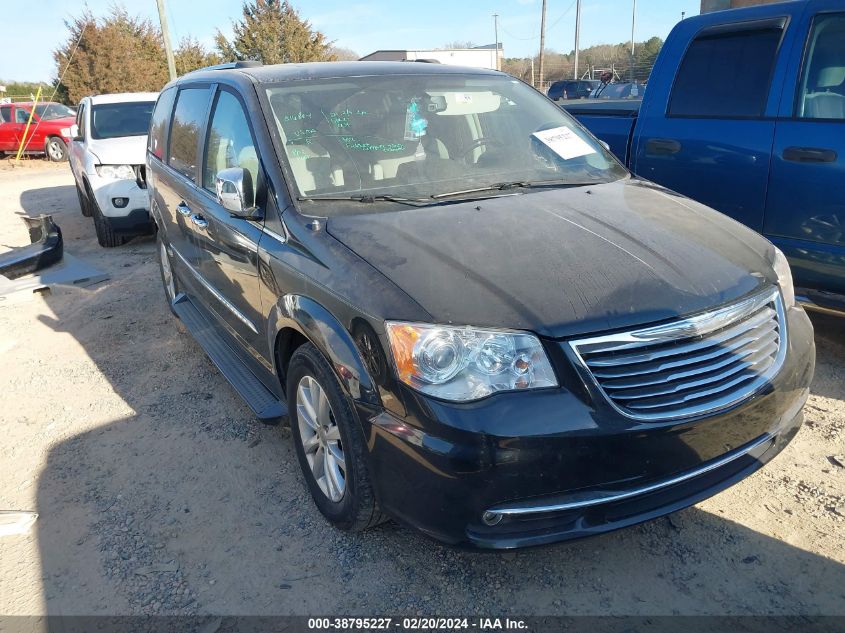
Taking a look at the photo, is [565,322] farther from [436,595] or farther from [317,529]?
[317,529]

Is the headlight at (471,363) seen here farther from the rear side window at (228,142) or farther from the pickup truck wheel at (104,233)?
the pickup truck wheel at (104,233)

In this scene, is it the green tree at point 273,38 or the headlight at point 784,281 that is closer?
the headlight at point 784,281

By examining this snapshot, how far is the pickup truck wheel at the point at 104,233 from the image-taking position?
8383 mm

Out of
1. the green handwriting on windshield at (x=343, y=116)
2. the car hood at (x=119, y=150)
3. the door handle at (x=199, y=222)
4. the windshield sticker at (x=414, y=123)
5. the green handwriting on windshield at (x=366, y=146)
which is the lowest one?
the car hood at (x=119, y=150)

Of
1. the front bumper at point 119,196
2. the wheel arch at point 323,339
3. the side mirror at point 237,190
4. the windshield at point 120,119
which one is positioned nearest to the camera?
the wheel arch at point 323,339

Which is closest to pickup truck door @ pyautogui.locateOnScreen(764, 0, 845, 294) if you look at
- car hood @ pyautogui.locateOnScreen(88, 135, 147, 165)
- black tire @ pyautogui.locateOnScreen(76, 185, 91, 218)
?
car hood @ pyautogui.locateOnScreen(88, 135, 147, 165)

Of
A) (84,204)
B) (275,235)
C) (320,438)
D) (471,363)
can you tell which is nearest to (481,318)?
(471,363)

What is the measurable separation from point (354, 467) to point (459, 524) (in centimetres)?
49

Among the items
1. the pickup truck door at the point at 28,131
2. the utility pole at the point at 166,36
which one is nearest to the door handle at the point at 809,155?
the utility pole at the point at 166,36

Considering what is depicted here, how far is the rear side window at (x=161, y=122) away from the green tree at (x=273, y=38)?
935 inches

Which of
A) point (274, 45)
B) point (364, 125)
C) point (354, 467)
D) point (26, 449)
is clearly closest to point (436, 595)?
point (354, 467)

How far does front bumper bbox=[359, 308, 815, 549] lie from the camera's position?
2117 mm

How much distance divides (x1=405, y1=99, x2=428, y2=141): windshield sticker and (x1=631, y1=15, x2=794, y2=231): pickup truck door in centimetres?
197

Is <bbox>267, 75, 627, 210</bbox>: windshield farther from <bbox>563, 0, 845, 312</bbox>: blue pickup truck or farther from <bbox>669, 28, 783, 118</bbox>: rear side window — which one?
<bbox>669, 28, 783, 118</bbox>: rear side window
